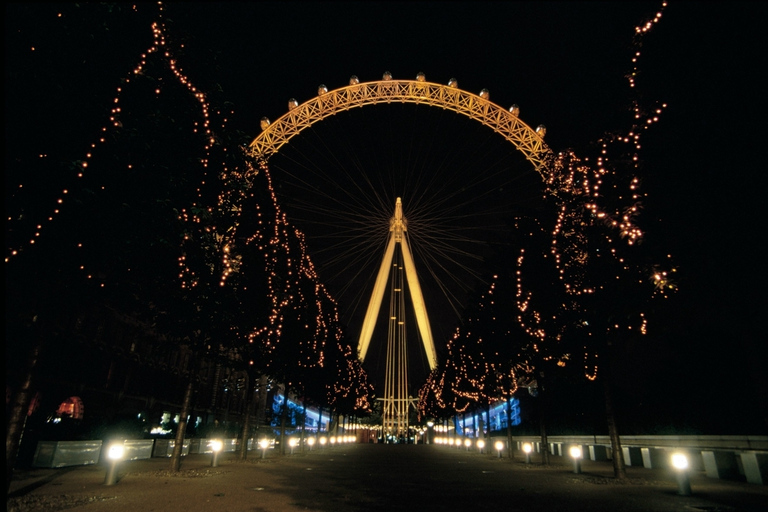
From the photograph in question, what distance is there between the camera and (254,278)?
21281 mm

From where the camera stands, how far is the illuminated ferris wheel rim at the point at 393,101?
3419cm

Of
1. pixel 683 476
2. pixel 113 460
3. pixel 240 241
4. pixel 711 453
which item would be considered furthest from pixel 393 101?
pixel 683 476

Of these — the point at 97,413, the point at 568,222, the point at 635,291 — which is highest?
the point at 568,222

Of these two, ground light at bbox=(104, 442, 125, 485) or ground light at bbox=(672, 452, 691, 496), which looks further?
ground light at bbox=(104, 442, 125, 485)

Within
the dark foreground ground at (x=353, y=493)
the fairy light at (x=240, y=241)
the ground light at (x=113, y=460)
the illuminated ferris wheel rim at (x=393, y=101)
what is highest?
the illuminated ferris wheel rim at (x=393, y=101)

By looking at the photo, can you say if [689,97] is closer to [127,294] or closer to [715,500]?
[715,500]

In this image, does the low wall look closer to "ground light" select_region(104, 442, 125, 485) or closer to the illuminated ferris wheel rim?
"ground light" select_region(104, 442, 125, 485)

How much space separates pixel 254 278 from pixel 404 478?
427 inches

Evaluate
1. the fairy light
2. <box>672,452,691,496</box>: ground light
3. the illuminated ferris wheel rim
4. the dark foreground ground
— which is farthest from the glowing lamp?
the illuminated ferris wheel rim

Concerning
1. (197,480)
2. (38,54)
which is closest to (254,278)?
(197,480)

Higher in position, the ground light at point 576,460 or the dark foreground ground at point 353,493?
the ground light at point 576,460

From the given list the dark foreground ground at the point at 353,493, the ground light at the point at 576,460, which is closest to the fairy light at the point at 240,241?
→ the dark foreground ground at the point at 353,493

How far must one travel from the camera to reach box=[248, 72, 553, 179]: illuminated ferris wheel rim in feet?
112

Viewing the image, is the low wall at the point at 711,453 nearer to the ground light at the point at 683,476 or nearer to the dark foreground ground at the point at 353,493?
the dark foreground ground at the point at 353,493
